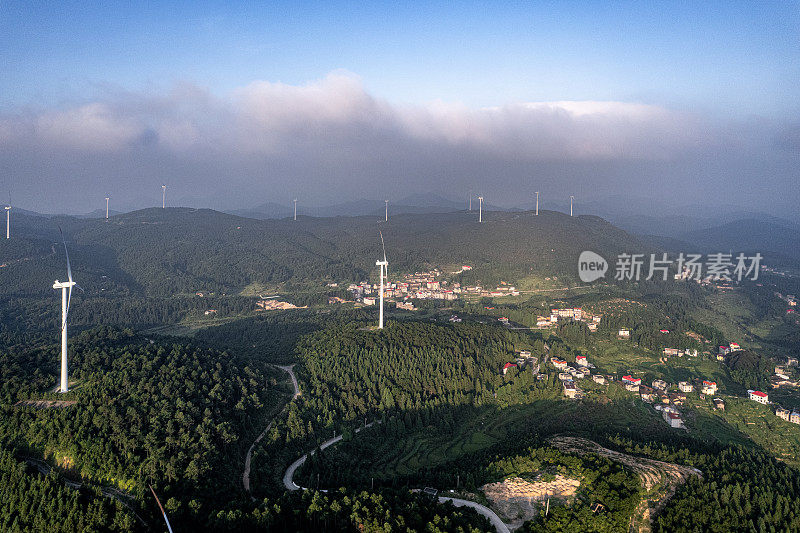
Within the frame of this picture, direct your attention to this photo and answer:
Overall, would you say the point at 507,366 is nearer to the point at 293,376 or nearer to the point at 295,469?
the point at 293,376

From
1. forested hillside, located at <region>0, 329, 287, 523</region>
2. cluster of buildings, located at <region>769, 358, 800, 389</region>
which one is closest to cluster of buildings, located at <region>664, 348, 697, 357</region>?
cluster of buildings, located at <region>769, 358, 800, 389</region>

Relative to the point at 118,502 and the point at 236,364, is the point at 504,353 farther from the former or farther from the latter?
the point at 118,502

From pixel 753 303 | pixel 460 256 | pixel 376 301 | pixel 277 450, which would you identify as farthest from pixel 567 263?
pixel 277 450

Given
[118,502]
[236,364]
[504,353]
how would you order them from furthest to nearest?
[504,353]
[236,364]
[118,502]

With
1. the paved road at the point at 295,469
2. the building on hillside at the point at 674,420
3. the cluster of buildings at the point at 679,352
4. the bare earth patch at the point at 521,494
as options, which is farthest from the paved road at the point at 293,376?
the cluster of buildings at the point at 679,352

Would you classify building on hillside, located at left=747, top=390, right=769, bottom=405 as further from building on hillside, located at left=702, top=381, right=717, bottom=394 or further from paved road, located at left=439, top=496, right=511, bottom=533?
paved road, located at left=439, top=496, right=511, bottom=533

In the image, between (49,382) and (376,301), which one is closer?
(49,382)

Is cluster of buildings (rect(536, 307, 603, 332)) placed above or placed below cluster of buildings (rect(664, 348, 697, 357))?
above
